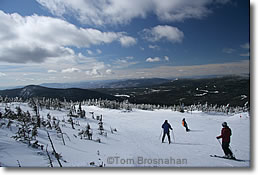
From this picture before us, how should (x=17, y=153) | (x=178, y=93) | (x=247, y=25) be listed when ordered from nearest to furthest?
(x=17, y=153)
(x=247, y=25)
(x=178, y=93)

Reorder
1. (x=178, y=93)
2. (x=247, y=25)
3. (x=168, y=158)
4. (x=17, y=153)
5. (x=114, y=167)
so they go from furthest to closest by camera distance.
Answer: (x=178, y=93) < (x=247, y=25) < (x=168, y=158) < (x=114, y=167) < (x=17, y=153)

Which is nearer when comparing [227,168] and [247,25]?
[227,168]

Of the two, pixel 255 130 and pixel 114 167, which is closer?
pixel 114 167

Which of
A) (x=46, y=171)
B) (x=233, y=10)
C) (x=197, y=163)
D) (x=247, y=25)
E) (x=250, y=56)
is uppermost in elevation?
(x=233, y=10)

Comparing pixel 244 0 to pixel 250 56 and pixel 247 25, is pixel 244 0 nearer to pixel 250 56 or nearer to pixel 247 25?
pixel 247 25

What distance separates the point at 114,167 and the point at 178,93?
356 feet

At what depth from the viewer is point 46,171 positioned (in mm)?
3443

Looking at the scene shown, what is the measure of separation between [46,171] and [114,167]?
72.6 inches

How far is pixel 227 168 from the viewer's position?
11.5 ft

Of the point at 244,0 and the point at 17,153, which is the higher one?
the point at 244,0

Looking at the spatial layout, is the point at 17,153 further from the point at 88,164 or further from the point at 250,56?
the point at 250,56

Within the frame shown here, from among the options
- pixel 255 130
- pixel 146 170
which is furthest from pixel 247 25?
pixel 146 170

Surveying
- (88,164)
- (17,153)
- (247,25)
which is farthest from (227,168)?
(17,153)

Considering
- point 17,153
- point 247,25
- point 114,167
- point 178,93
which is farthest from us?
point 178,93
